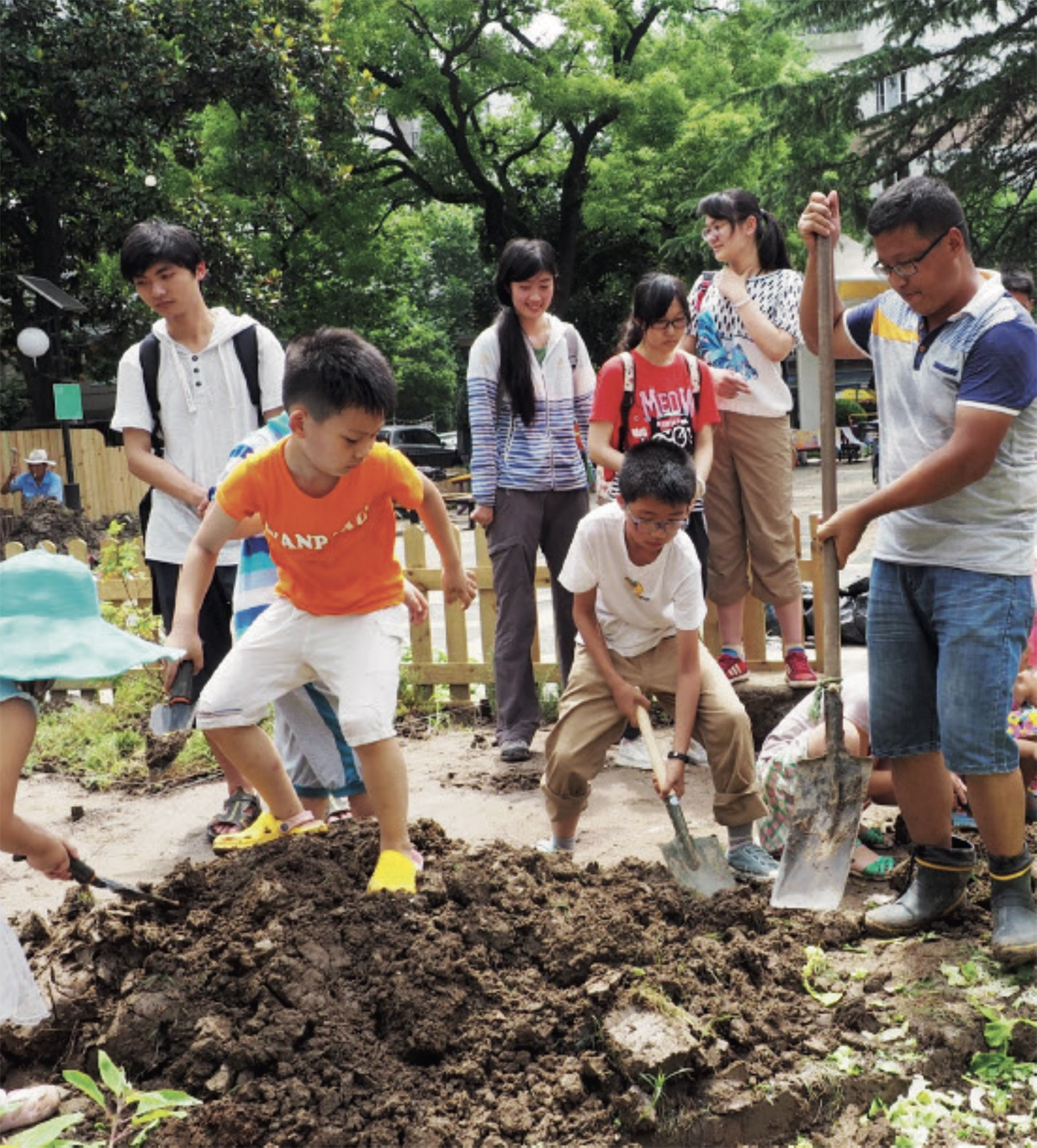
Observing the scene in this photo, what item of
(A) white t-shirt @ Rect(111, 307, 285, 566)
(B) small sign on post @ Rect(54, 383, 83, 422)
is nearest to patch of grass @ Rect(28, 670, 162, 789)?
(A) white t-shirt @ Rect(111, 307, 285, 566)

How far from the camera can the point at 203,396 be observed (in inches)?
184

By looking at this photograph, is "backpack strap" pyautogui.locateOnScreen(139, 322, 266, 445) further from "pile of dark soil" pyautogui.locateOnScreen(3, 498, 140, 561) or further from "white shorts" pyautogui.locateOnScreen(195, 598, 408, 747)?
"pile of dark soil" pyautogui.locateOnScreen(3, 498, 140, 561)

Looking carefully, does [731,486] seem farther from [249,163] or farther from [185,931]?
[249,163]

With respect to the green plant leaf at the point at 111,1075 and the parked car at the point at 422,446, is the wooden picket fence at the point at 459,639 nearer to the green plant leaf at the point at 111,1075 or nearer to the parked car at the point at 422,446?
the green plant leaf at the point at 111,1075

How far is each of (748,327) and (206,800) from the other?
10.2 feet

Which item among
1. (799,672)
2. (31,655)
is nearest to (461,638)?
(799,672)

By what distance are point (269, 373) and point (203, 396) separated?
26 centimetres

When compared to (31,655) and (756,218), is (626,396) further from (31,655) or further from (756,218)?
(31,655)

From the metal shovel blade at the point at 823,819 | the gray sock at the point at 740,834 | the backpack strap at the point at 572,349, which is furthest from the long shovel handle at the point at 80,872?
the backpack strap at the point at 572,349

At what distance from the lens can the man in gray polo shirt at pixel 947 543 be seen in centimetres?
306

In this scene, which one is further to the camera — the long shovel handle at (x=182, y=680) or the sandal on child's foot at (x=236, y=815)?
the sandal on child's foot at (x=236, y=815)

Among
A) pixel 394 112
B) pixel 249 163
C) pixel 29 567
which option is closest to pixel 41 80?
pixel 249 163

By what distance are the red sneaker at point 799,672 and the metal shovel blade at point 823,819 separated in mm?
1772

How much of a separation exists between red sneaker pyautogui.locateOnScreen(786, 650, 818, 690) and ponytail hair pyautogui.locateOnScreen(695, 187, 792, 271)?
167 cm
